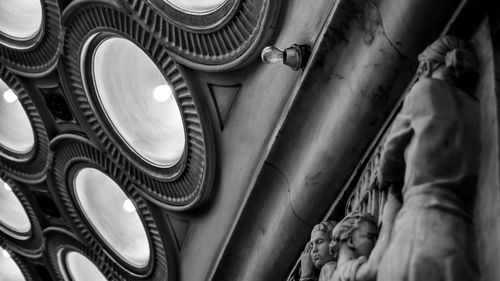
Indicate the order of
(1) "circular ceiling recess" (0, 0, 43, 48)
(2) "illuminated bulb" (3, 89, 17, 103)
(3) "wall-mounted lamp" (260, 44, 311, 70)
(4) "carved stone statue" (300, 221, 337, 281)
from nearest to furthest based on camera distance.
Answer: (4) "carved stone statue" (300, 221, 337, 281) < (3) "wall-mounted lamp" (260, 44, 311, 70) < (1) "circular ceiling recess" (0, 0, 43, 48) < (2) "illuminated bulb" (3, 89, 17, 103)

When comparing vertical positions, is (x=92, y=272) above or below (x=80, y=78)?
below

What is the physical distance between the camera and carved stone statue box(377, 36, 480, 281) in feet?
9.38

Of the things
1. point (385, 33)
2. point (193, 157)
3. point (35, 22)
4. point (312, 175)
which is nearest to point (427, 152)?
point (385, 33)

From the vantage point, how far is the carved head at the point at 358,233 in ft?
11.9

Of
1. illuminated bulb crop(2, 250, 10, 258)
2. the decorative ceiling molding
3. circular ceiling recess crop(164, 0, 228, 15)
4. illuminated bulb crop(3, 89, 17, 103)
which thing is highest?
circular ceiling recess crop(164, 0, 228, 15)

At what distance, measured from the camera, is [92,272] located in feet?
30.9

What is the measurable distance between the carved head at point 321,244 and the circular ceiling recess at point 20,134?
4.46 metres

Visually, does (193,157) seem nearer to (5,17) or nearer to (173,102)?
(173,102)

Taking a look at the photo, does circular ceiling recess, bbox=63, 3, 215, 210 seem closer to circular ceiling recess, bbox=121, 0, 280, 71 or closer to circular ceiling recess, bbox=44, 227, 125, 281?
circular ceiling recess, bbox=121, 0, 280, 71

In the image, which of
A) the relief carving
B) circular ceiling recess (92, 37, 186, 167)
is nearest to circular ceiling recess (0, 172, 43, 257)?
circular ceiling recess (92, 37, 186, 167)

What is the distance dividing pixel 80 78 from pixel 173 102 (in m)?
0.87

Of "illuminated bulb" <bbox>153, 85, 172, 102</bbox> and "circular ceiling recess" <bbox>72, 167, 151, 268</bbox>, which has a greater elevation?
"illuminated bulb" <bbox>153, 85, 172, 102</bbox>

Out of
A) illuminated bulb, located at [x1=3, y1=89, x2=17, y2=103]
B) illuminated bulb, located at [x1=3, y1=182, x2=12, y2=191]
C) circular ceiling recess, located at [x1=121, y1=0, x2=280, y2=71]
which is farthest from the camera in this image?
illuminated bulb, located at [x1=3, y1=182, x2=12, y2=191]

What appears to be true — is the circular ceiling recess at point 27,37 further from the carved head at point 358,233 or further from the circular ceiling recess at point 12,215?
the carved head at point 358,233
